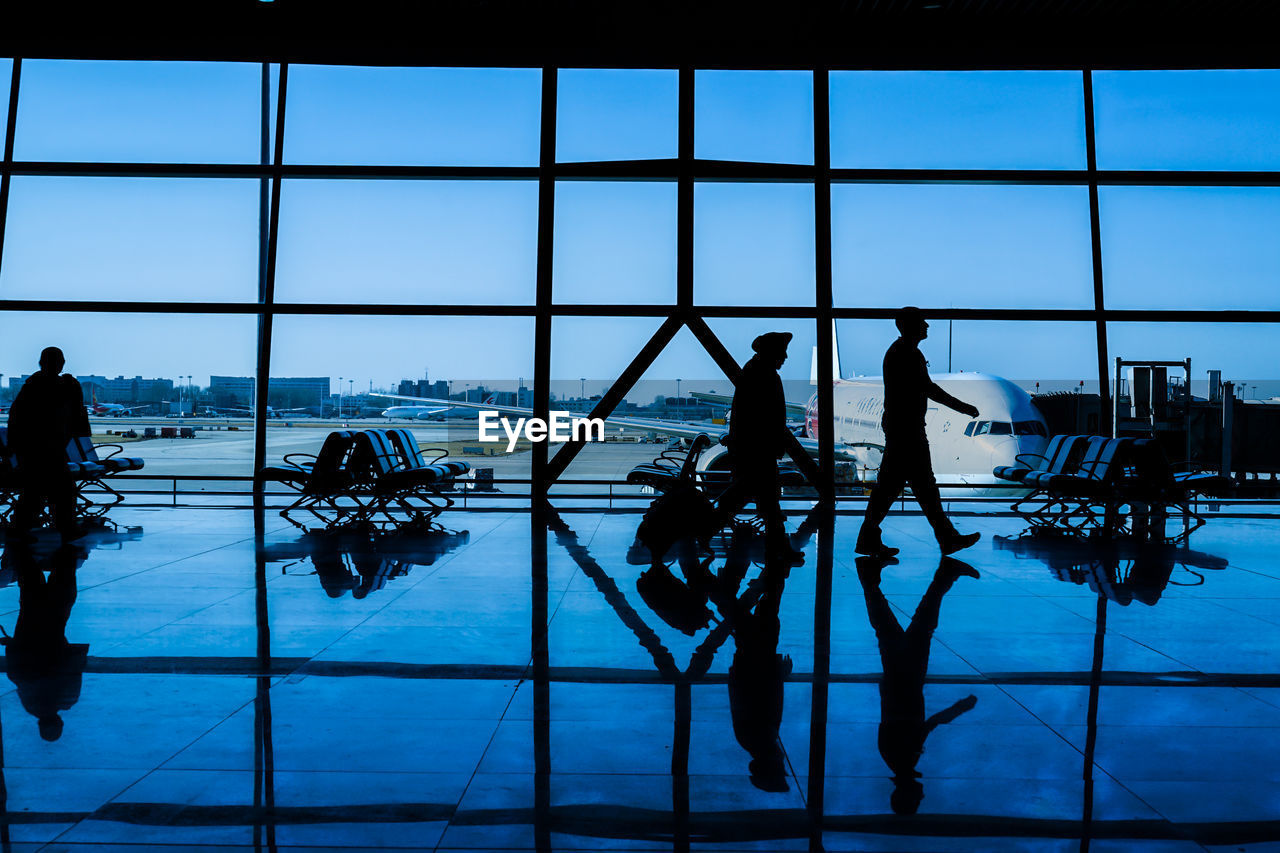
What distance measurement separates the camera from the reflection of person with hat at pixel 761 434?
5.30 meters

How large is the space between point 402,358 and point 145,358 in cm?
243

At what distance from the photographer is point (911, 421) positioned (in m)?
5.50

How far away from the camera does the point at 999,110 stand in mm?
9219

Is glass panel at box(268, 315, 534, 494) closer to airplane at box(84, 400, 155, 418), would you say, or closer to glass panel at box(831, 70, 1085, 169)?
airplane at box(84, 400, 155, 418)

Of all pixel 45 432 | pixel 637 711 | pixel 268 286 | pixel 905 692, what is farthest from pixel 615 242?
pixel 637 711

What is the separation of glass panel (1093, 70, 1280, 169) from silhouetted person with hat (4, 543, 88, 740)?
8921 millimetres

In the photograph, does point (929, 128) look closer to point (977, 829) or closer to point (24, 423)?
point (24, 423)

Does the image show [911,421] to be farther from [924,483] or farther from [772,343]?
[772,343]

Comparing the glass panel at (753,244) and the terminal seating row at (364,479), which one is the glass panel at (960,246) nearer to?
the glass panel at (753,244)

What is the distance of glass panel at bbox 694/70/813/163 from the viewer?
919cm

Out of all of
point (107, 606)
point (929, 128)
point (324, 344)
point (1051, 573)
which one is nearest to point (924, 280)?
point (929, 128)

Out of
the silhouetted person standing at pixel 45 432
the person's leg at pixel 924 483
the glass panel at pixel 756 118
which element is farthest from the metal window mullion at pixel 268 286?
the person's leg at pixel 924 483

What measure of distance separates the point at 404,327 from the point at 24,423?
11.7 feet

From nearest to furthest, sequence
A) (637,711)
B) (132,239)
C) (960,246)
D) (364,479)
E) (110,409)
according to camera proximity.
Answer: (637,711)
(364,479)
(132,239)
(960,246)
(110,409)
